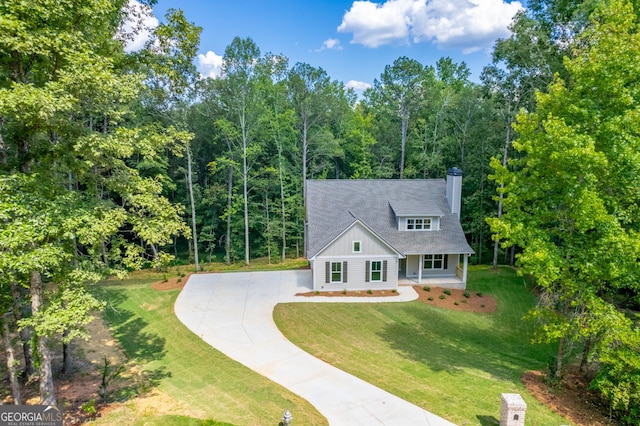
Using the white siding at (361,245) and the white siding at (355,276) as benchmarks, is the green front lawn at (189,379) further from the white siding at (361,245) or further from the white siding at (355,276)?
the white siding at (361,245)

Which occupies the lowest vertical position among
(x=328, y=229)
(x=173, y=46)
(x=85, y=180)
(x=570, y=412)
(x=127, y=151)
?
(x=570, y=412)

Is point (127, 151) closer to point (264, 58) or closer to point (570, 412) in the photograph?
point (570, 412)

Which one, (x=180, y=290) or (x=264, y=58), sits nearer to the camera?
(x=180, y=290)

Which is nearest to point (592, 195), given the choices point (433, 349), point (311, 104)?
point (433, 349)

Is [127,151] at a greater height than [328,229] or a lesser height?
greater

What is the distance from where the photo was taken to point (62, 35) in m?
7.56

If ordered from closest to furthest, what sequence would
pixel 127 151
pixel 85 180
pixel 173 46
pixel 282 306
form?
pixel 127 151, pixel 85 180, pixel 173 46, pixel 282 306

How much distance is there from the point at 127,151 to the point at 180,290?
12.4 metres

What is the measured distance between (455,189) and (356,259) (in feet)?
26.9

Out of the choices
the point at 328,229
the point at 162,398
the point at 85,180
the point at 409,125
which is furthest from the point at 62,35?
the point at 409,125

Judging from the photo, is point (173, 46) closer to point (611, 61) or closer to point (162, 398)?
point (162, 398)

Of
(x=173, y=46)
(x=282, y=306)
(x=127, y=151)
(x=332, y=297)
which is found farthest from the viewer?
(x=332, y=297)

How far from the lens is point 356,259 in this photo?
19969 mm

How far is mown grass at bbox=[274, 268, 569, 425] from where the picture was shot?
10250mm
